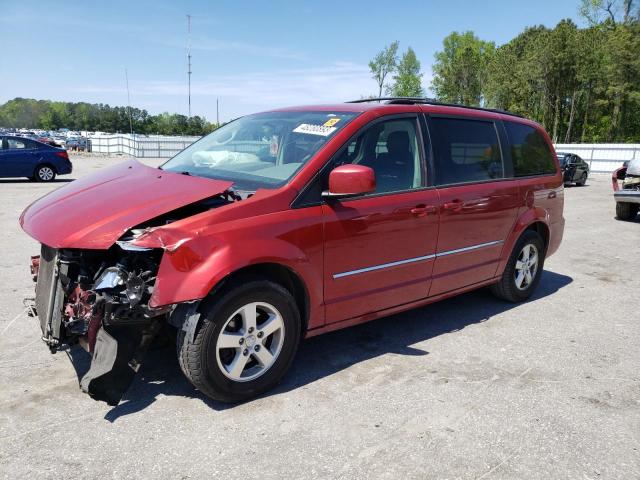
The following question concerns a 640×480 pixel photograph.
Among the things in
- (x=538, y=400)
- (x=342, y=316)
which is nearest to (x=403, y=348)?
(x=342, y=316)

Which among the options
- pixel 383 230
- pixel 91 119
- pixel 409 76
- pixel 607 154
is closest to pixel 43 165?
pixel 383 230

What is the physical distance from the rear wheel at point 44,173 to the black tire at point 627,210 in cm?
1614

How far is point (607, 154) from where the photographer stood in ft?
105

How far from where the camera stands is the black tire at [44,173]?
16391mm

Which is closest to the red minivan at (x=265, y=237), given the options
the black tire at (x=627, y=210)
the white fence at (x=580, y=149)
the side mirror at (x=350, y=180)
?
the side mirror at (x=350, y=180)

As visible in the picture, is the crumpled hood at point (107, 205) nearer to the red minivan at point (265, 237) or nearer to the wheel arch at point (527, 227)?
the red minivan at point (265, 237)

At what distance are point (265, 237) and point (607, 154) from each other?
34.6 meters

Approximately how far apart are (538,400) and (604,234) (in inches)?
296

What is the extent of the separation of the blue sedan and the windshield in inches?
555

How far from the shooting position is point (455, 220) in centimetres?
427

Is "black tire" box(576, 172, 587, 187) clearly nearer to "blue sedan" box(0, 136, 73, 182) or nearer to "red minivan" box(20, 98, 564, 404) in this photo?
"red minivan" box(20, 98, 564, 404)

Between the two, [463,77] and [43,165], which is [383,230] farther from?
[463,77]

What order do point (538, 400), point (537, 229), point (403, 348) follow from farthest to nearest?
point (537, 229) < point (403, 348) < point (538, 400)

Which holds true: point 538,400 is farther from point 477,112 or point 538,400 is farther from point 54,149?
point 54,149
